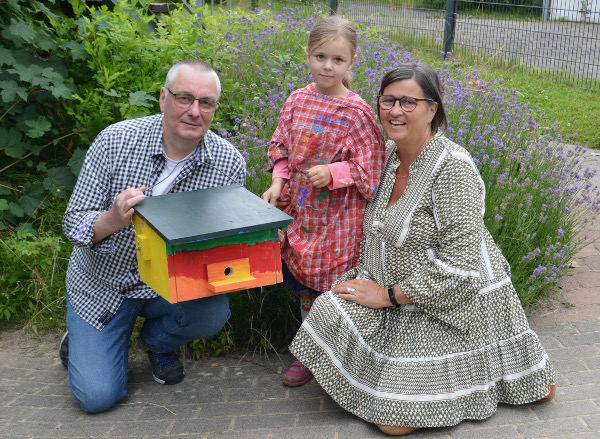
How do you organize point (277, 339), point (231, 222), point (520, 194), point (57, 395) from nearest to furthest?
point (231, 222) < point (57, 395) < point (277, 339) < point (520, 194)

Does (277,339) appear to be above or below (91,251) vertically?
below

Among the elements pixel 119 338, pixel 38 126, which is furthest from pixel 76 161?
pixel 119 338

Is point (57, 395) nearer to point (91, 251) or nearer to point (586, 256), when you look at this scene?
point (91, 251)

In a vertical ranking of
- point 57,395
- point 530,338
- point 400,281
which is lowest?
point 57,395

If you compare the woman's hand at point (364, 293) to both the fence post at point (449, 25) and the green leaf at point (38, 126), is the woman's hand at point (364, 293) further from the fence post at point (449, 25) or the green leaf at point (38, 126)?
the fence post at point (449, 25)

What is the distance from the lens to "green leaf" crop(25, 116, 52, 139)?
4.31 metres

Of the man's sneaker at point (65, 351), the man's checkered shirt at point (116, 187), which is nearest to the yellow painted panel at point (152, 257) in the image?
the man's checkered shirt at point (116, 187)

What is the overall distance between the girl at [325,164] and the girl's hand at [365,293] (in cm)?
17

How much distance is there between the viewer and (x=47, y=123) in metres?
4.34

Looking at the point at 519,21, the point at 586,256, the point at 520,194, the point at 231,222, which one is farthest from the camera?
the point at 519,21

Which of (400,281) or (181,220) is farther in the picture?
(400,281)

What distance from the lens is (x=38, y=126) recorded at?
4.33m

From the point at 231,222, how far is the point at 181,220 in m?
0.19

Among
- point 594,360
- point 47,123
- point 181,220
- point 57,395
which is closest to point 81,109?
point 47,123
